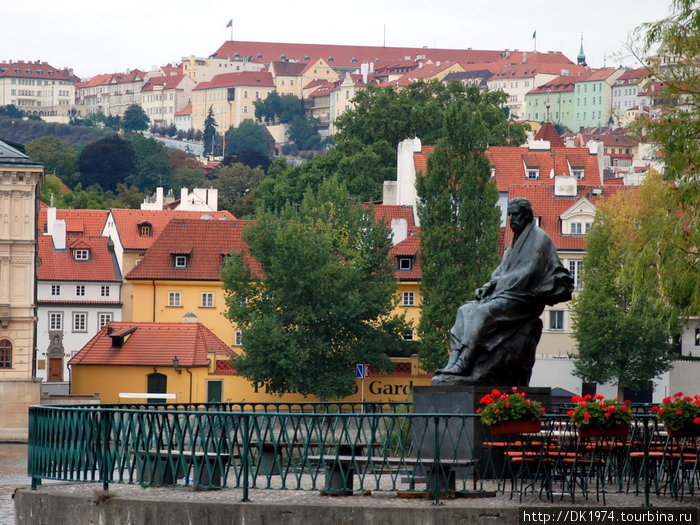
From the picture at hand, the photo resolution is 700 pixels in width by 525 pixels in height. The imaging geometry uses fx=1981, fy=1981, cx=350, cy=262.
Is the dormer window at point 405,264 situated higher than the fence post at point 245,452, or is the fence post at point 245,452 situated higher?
the dormer window at point 405,264

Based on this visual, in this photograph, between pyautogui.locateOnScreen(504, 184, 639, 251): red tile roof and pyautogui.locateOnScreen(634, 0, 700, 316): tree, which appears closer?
pyautogui.locateOnScreen(634, 0, 700, 316): tree

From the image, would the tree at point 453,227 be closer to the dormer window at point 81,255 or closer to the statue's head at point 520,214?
the dormer window at point 81,255

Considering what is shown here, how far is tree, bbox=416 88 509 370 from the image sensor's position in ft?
241

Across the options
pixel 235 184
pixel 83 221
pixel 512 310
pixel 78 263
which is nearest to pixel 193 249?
pixel 78 263

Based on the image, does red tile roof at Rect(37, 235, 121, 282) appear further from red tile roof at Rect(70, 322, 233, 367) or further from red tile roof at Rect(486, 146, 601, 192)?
red tile roof at Rect(70, 322, 233, 367)

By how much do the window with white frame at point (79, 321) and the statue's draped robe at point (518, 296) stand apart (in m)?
79.5

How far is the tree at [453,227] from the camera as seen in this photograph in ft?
241

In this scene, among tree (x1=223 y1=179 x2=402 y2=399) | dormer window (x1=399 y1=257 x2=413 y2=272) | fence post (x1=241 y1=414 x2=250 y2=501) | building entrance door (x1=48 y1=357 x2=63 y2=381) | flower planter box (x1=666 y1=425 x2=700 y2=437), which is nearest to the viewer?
flower planter box (x1=666 y1=425 x2=700 y2=437)

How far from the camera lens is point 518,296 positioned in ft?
76.5

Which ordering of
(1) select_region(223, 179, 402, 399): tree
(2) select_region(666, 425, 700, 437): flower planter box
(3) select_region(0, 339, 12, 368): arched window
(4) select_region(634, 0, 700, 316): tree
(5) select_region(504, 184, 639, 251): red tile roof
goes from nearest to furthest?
(2) select_region(666, 425, 700, 437): flower planter box → (4) select_region(634, 0, 700, 316): tree → (1) select_region(223, 179, 402, 399): tree → (3) select_region(0, 339, 12, 368): arched window → (5) select_region(504, 184, 639, 251): red tile roof

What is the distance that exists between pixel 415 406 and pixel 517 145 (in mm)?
93704

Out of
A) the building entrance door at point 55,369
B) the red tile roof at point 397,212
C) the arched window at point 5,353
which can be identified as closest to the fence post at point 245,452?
Answer: the arched window at point 5,353

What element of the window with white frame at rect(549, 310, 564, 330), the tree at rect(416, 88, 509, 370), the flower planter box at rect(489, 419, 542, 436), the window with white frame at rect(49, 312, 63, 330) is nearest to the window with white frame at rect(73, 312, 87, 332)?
the window with white frame at rect(49, 312, 63, 330)

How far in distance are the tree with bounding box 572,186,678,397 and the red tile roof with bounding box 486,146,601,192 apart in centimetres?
1984
